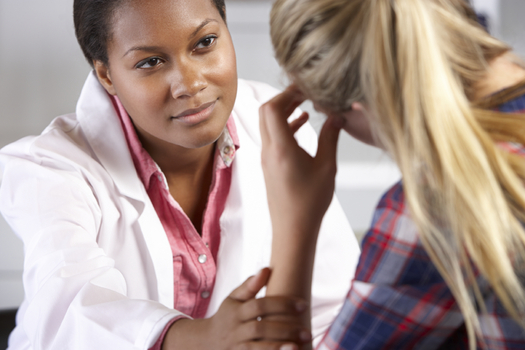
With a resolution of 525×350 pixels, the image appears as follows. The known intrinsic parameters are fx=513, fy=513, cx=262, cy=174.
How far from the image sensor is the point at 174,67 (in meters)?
0.81

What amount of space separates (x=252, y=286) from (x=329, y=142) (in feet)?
0.65

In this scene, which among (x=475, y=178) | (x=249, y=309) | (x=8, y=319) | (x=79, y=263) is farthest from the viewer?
(x=8, y=319)

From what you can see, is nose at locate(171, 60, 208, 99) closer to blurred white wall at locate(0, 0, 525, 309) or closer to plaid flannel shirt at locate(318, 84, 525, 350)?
plaid flannel shirt at locate(318, 84, 525, 350)

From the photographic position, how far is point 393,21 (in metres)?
0.52

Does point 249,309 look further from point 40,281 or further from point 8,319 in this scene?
point 8,319

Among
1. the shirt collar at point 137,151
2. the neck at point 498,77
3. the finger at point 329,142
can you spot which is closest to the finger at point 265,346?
the finger at point 329,142

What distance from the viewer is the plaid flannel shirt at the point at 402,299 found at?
500 mm

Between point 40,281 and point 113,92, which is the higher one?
point 113,92

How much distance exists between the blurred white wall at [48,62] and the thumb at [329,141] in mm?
916

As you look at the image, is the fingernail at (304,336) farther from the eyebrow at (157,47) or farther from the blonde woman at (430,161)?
the eyebrow at (157,47)

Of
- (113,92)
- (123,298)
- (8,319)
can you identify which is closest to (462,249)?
(123,298)

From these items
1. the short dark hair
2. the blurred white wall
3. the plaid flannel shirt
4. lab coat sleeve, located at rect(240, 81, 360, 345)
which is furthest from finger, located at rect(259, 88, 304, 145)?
the blurred white wall

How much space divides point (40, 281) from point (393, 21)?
58 centimetres

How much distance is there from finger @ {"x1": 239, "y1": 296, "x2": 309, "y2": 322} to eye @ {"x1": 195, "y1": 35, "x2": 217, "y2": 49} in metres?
0.44
